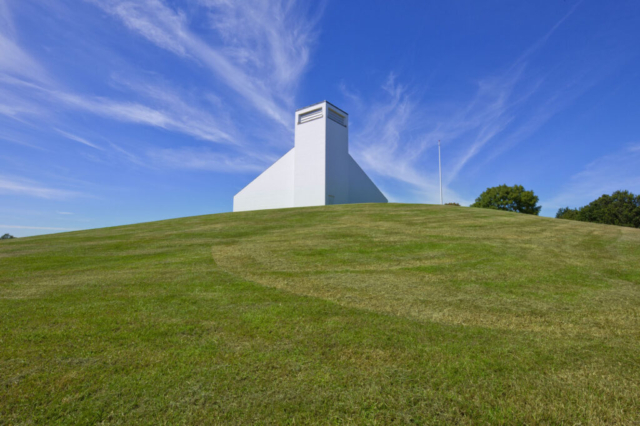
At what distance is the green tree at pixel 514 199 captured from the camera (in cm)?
4808

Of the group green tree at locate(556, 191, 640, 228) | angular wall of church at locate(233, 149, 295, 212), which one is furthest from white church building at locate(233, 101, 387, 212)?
green tree at locate(556, 191, 640, 228)

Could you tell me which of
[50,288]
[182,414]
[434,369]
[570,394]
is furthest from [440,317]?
[50,288]

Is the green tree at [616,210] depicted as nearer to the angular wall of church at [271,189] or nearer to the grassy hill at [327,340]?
the angular wall of church at [271,189]

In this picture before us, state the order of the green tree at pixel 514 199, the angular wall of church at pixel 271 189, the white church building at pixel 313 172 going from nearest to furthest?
the white church building at pixel 313 172, the angular wall of church at pixel 271 189, the green tree at pixel 514 199

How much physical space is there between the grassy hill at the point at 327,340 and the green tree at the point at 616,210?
48.0 metres

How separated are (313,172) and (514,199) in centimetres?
3476

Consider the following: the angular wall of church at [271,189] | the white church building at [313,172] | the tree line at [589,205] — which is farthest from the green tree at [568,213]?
the angular wall of church at [271,189]

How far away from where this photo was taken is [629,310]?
199 inches

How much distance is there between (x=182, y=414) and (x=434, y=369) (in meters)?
2.48

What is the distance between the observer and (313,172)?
112 ft

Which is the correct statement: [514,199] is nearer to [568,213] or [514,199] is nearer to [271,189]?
[568,213]

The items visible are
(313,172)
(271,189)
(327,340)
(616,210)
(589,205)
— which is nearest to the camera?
(327,340)

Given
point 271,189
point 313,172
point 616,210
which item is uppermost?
point 313,172

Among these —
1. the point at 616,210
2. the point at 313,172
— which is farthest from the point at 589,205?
the point at 313,172
